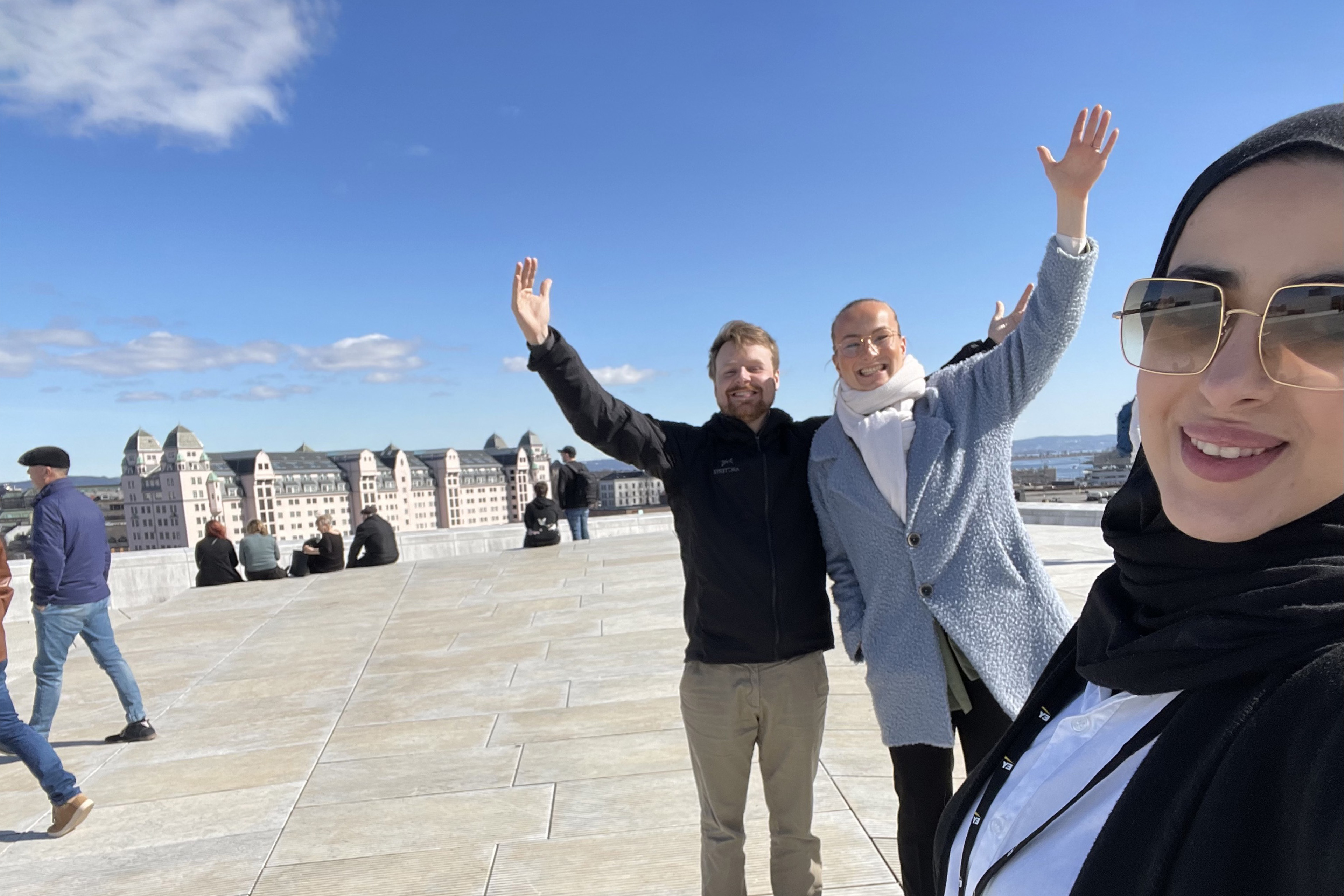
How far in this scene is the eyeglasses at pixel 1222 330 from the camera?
0.75 meters

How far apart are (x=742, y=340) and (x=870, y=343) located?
1.65ft

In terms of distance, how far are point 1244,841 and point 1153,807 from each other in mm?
110

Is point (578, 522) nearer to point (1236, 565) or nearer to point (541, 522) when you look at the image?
point (541, 522)

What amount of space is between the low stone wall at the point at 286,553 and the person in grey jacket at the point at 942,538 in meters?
11.2

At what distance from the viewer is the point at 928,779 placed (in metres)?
2.42

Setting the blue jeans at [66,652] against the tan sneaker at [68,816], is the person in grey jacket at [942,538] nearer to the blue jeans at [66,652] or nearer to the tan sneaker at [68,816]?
the tan sneaker at [68,816]

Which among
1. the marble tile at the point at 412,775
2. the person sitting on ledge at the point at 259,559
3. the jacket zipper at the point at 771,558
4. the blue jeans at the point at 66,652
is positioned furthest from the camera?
the person sitting on ledge at the point at 259,559

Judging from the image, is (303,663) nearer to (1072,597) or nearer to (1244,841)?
(1072,597)

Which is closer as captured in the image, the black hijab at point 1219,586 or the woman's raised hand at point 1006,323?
the black hijab at point 1219,586

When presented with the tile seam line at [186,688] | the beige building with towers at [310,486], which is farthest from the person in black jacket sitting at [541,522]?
the beige building with towers at [310,486]

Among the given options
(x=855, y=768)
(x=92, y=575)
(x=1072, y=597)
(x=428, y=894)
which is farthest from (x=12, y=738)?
(x=1072, y=597)

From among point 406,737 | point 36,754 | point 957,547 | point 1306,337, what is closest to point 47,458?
point 36,754

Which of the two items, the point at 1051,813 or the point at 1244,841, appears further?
the point at 1051,813

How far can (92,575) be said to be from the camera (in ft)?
18.2
